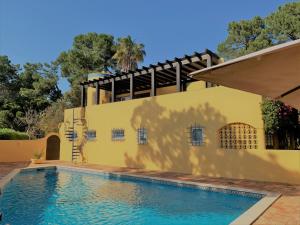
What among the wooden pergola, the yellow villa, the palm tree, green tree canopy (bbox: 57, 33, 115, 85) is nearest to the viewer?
the yellow villa

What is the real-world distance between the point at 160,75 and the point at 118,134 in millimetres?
5361

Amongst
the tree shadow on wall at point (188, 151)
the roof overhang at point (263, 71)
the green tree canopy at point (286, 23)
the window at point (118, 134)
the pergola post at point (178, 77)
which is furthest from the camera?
the green tree canopy at point (286, 23)

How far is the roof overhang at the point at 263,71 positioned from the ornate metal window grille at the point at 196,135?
31.8 feet

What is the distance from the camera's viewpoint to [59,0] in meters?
16.2

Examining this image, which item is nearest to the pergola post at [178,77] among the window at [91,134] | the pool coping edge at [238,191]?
the pool coping edge at [238,191]

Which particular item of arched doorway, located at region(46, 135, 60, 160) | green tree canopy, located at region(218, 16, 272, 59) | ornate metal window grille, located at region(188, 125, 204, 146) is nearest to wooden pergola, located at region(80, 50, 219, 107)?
ornate metal window grille, located at region(188, 125, 204, 146)

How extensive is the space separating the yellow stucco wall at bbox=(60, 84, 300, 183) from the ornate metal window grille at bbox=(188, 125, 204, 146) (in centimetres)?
23

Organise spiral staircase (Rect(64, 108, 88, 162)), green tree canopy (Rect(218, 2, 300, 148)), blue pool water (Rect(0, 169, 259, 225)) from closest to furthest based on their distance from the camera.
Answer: blue pool water (Rect(0, 169, 259, 225)) → spiral staircase (Rect(64, 108, 88, 162)) → green tree canopy (Rect(218, 2, 300, 148))

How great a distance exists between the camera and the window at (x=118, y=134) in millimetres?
17017

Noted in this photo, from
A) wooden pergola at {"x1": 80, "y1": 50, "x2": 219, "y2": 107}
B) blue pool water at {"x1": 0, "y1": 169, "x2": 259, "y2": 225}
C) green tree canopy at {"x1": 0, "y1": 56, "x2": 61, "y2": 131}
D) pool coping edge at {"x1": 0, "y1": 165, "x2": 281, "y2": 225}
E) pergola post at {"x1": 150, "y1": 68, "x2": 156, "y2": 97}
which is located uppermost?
green tree canopy at {"x1": 0, "y1": 56, "x2": 61, "y2": 131}

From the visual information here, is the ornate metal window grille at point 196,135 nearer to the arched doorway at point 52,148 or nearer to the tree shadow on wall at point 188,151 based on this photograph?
the tree shadow on wall at point 188,151

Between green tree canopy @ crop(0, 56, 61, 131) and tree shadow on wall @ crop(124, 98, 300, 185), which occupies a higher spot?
green tree canopy @ crop(0, 56, 61, 131)

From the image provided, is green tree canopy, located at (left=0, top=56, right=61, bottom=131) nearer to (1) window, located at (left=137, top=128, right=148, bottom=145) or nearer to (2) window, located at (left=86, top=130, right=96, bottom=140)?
(2) window, located at (left=86, top=130, right=96, bottom=140)

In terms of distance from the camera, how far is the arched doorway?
2327 cm
